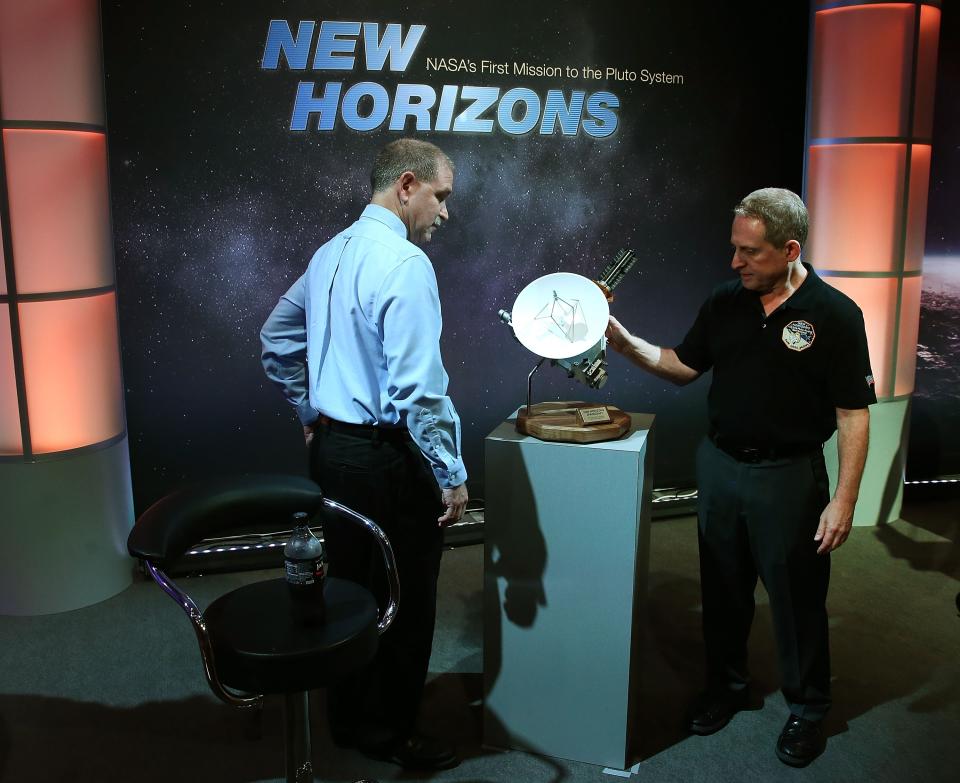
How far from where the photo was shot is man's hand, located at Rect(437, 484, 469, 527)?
2588 mm

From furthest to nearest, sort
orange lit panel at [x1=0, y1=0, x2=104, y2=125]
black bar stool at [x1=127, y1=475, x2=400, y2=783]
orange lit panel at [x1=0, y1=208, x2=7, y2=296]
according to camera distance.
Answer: orange lit panel at [x1=0, y1=208, x2=7, y2=296], orange lit panel at [x1=0, y1=0, x2=104, y2=125], black bar stool at [x1=127, y1=475, x2=400, y2=783]

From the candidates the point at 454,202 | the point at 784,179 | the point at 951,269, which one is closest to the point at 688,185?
the point at 784,179

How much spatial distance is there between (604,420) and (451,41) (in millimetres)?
2477

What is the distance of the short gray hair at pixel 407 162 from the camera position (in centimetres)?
265

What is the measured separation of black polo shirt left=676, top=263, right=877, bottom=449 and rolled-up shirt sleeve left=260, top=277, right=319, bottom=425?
1.29 meters

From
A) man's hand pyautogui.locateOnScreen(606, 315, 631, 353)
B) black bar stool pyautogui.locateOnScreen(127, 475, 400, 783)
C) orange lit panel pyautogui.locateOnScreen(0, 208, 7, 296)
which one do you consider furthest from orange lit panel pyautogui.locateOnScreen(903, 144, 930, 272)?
orange lit panel pyautogui.locateOnScreen(0, 208, 7, 296)

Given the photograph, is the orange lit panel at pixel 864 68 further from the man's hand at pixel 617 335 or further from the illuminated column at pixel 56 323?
the illuminated column at pixel 56 323

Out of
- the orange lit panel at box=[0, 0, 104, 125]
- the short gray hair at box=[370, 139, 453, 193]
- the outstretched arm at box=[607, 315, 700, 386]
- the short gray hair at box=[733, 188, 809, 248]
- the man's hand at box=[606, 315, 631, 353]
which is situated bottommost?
the outstretched arm at box=[607, 315, 700, 386]

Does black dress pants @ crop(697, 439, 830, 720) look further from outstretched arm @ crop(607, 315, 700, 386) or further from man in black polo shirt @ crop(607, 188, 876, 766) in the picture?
outstretched arm @ crop(607, 315, 700, 386)

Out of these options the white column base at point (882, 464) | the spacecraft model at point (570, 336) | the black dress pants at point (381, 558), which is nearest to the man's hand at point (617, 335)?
the spacecraft model at point (570, 336)

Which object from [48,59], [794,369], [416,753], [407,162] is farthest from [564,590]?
[48,59]

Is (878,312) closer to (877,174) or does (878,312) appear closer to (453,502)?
(877,174)

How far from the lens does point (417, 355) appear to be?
97.8 inches

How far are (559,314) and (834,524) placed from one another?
97 centimetres
